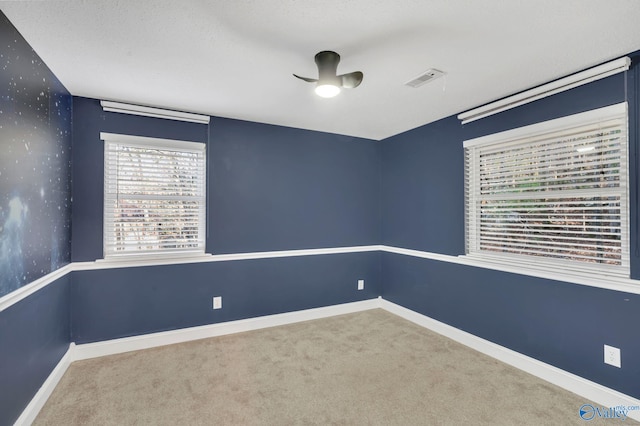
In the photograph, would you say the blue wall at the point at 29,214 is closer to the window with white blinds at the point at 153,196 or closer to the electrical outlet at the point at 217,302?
the window with white blinds at the point at 153,196

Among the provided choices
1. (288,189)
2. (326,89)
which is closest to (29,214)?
(326,89)

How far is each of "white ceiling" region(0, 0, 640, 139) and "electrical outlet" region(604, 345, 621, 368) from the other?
203 centimetres

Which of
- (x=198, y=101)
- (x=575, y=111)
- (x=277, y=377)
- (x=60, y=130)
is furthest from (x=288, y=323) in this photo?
(x=575, y=111)

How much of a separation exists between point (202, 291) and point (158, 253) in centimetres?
60

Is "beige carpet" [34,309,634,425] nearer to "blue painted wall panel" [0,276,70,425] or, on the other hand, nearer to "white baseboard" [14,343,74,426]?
"white baseboard" [14,343,74,426]

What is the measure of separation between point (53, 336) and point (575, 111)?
440cm

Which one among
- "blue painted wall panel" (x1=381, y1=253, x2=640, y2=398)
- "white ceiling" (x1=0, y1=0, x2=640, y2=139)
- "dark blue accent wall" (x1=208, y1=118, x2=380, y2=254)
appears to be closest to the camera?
"white ceiling" (x1=0, y1=0, x2=640, y2=139)

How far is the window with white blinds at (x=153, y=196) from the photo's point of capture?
9.84 ft

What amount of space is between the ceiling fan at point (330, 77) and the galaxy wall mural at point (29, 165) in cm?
173

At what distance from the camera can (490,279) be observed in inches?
117

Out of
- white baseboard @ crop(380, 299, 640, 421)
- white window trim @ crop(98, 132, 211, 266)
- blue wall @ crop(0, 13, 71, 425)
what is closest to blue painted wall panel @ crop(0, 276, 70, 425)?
blue wall @ crop(0, 13, 71, 425)

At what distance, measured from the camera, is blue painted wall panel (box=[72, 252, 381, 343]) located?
290 cm

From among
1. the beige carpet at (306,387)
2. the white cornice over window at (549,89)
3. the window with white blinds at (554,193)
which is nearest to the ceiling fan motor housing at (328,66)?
the white cornice over window at (549,89)

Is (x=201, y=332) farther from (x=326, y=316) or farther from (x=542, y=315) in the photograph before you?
(x=542, y=315)
